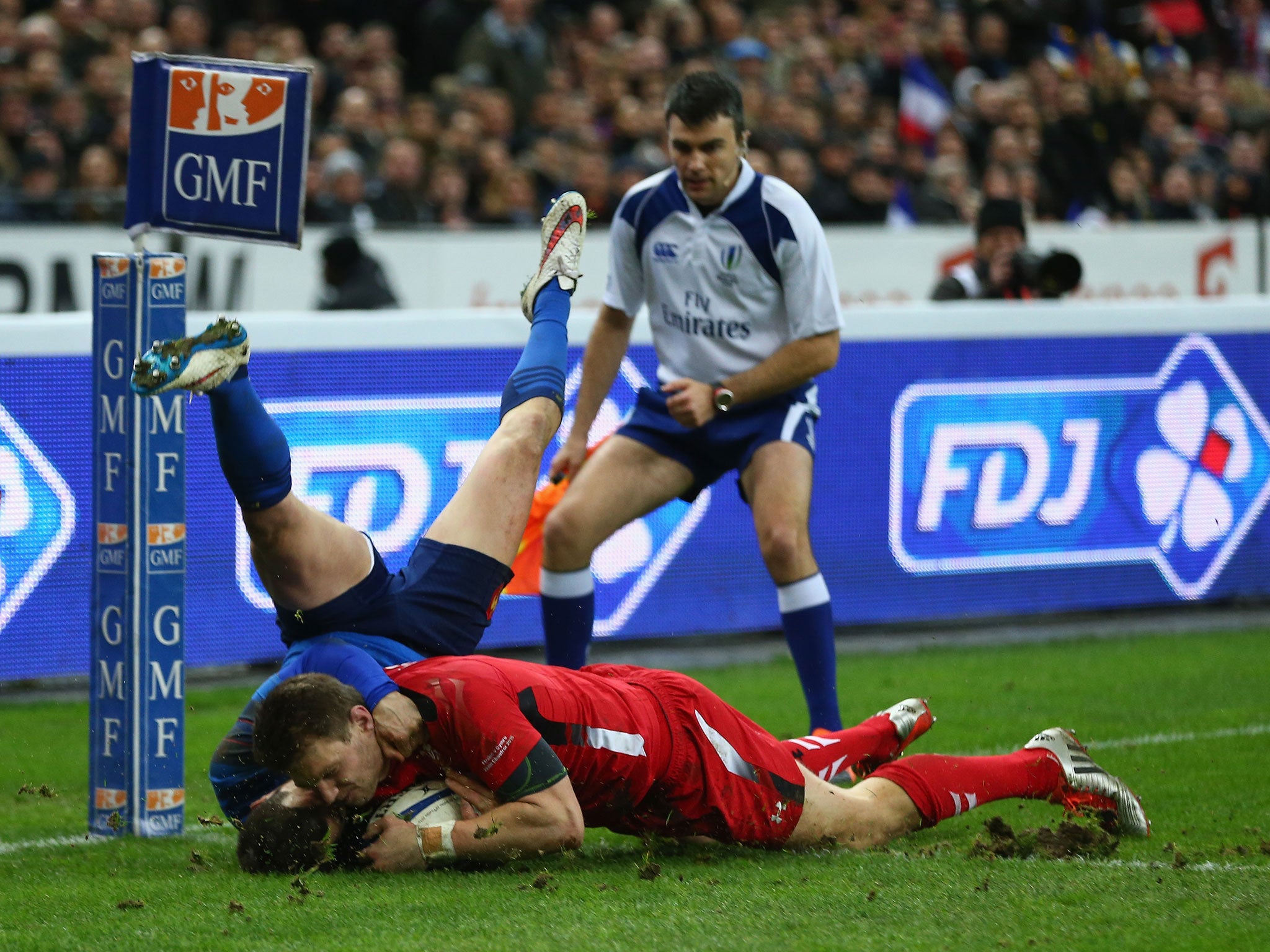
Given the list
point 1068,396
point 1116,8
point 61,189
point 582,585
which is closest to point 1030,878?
point 582,585

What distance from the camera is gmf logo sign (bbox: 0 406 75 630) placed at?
728 cm

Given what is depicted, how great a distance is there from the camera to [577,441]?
6.45 m

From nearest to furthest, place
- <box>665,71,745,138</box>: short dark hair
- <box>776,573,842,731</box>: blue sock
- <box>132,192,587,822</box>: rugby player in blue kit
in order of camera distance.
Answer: <box>132,192,587,822</box>: rugby player in blue kit, <box>776,573,842,731</box>: blue sock, <box>665,71,745,138</box>: short dark hair

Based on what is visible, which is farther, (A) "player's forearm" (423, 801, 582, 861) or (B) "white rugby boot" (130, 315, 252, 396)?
(B) "white rugby boot" (130, 315, 252, 396)

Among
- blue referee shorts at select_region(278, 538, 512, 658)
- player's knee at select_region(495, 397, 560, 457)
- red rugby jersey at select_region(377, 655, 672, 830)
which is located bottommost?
red rugby jersey at select_region(377, 655, 672, 830)

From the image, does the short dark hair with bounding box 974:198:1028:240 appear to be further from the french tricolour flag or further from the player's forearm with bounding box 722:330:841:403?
the french tricolour flag

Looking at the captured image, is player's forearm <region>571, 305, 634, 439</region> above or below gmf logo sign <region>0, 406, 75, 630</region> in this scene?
above

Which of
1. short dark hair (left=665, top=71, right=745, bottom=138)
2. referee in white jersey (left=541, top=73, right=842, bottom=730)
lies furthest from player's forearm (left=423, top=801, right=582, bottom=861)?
short dark hair (left=665, top=71, right=745, bottom=138)

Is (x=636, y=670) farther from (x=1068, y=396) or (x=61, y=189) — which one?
(x=61, y=189)

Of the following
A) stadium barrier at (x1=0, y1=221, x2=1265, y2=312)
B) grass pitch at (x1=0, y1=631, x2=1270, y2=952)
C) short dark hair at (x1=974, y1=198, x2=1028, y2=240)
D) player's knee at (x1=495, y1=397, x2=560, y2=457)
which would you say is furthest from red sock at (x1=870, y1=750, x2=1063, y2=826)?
short dark hair at (x1=974, y1=198, x2=1028, y2=240)

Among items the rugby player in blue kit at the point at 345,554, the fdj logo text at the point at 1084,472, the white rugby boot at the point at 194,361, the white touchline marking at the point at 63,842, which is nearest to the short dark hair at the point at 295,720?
the rugby player in blue kit at the point at 345,554

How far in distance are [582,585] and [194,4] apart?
836 centimetres

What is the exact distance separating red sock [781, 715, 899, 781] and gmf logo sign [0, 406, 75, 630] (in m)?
3.78

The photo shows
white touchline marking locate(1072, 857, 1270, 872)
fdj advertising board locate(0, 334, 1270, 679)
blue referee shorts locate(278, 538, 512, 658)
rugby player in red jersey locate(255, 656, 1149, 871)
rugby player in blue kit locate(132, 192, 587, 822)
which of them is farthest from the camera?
fdj advertising board locate(0, 334, 1270, 679)
